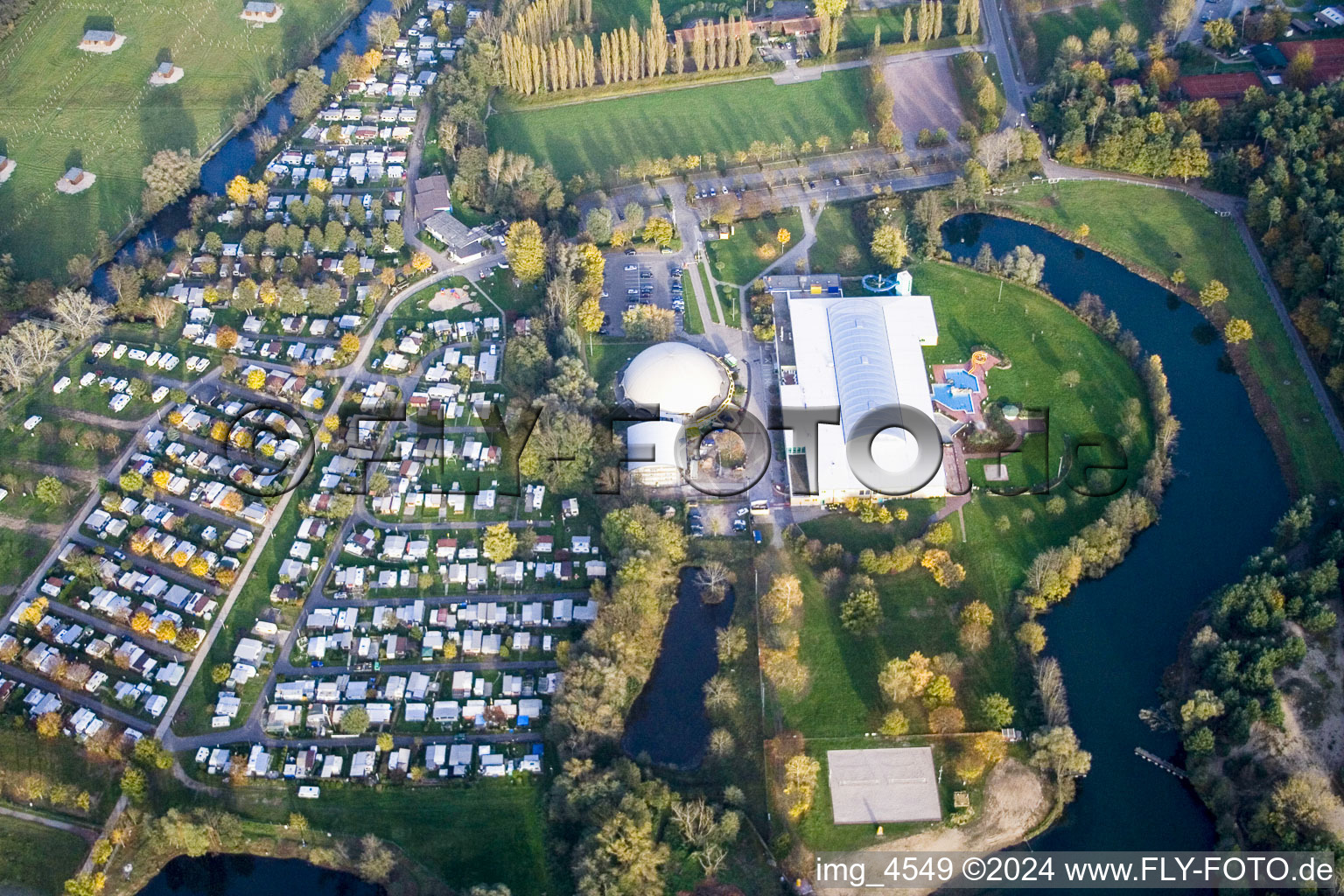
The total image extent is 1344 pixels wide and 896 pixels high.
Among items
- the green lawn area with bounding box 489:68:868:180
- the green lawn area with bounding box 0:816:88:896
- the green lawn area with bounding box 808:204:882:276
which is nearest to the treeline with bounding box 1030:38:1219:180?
the green lawn area with bounding box 489:68:868:180

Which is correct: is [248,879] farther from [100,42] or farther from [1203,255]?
[100,42]

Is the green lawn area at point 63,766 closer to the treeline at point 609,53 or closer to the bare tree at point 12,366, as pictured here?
the bare tree at point 12,366

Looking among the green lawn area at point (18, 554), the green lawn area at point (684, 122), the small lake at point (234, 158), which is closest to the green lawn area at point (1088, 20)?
the green lawn area at point (684, 122)

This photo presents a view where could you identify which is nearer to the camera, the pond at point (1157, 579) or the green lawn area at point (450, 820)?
the green lawn area at point (450, 820)

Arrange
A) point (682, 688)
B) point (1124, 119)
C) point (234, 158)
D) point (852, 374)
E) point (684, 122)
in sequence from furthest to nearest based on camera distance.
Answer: point (684, 122)
point (234, 158)
point (1124, 119)
point (852, 374)
point (682, 688)

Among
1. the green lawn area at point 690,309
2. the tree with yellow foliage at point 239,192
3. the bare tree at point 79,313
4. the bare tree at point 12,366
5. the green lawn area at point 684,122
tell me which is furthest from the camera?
the green lawn area at point 684,122

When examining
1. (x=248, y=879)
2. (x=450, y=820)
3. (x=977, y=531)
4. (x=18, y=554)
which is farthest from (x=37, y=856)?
(x=977, y=531)

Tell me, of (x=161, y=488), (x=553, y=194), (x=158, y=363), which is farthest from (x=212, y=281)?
(x=553, y=194)
